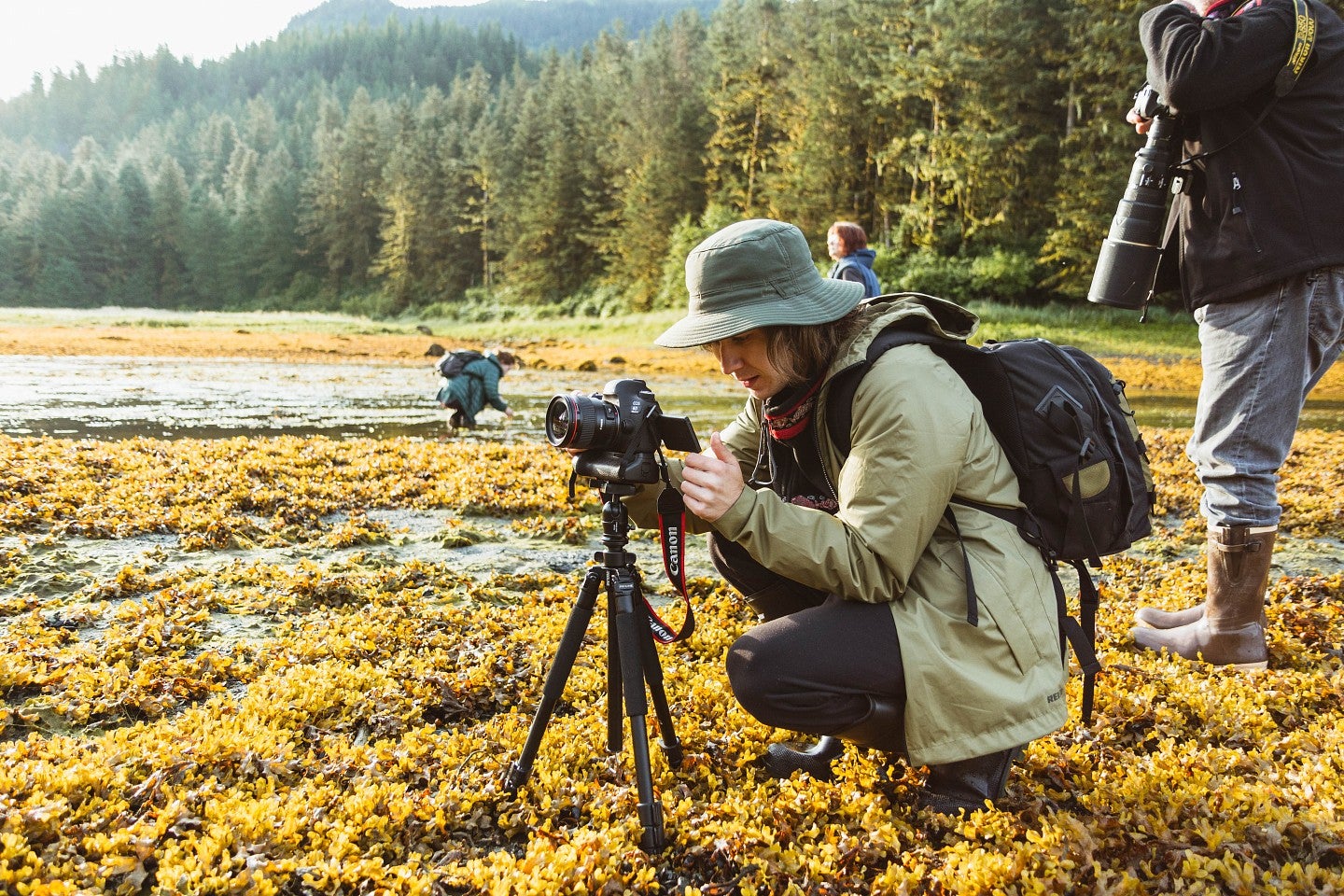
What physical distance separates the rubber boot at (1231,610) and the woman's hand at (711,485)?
9.74 feet

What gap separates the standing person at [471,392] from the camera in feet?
49.6

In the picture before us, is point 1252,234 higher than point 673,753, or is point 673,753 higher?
point 1252,234

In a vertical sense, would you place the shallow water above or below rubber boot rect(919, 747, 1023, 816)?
above

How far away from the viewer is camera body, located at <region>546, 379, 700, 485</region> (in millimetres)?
3012

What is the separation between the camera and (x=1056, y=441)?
3174 mm

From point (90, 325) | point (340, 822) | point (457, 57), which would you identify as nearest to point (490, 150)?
point (90, 325)

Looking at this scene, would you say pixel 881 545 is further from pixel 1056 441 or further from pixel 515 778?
pixel 515 778

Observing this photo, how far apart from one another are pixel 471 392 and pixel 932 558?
42.7 ft

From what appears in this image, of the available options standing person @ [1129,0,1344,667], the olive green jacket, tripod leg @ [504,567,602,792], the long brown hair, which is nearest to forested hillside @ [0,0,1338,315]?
standing person @ [1129,0,1344,667]

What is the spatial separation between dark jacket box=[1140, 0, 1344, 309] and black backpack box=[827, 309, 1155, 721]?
57.1 inches

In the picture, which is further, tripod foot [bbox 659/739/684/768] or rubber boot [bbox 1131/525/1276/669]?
rubber boot [bbox 1131/525/1276/669]

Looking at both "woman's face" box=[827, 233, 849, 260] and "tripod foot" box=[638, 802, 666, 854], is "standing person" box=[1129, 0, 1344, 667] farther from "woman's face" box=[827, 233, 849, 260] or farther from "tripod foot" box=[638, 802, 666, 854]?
"woman's face" box=[827, 233, 849, 260]

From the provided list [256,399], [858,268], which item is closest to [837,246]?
[858,268]

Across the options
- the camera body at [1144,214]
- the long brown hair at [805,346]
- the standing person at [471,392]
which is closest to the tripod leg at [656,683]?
the long brown hair at [805,346]
